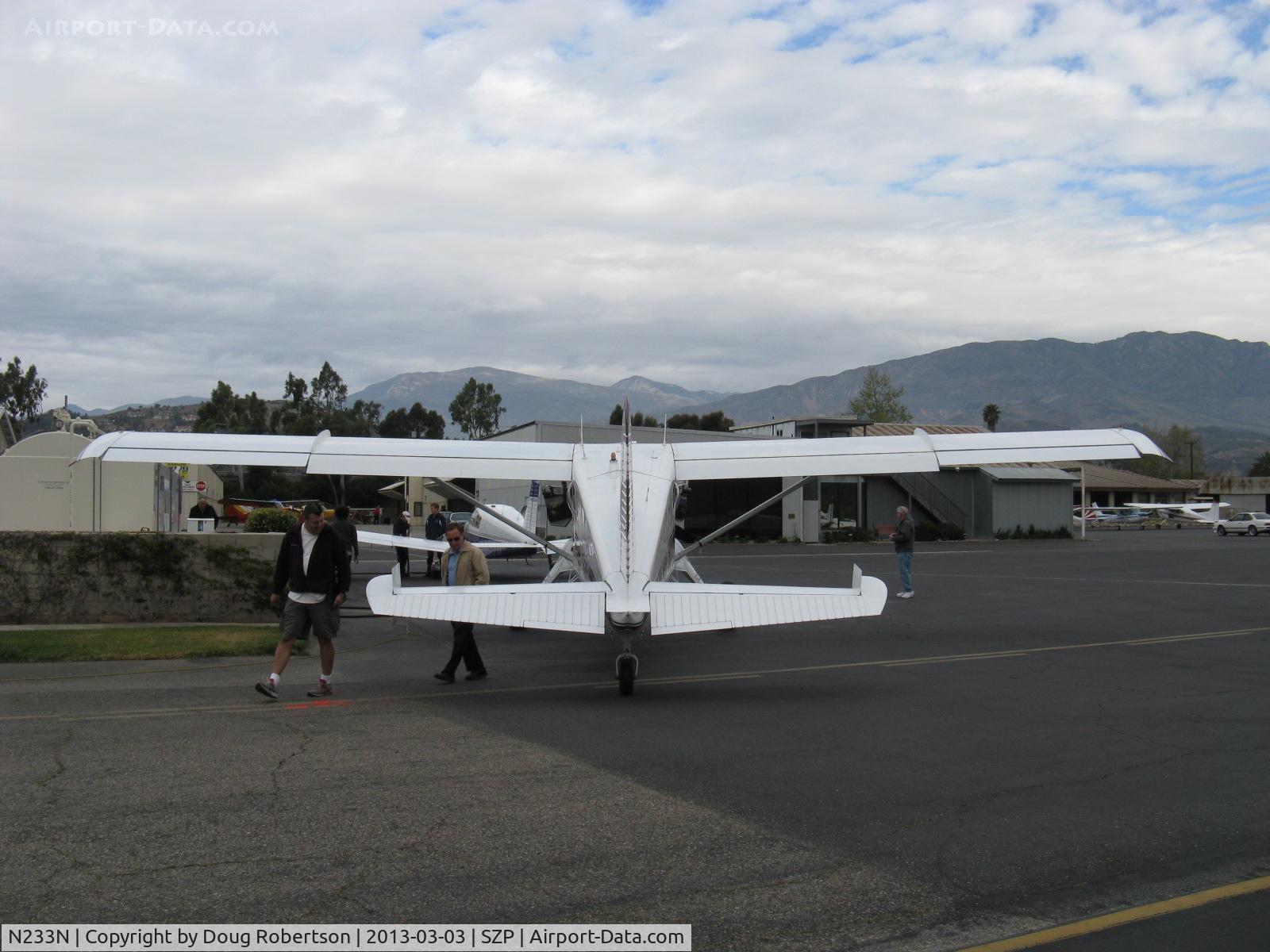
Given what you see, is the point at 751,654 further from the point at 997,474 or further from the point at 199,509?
the point at 997,474

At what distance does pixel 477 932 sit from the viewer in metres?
3.79

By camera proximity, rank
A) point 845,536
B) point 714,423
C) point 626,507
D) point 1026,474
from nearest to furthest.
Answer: point 626,507
point 845,536
point 1026,474
point 714,423

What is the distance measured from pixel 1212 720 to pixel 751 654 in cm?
514

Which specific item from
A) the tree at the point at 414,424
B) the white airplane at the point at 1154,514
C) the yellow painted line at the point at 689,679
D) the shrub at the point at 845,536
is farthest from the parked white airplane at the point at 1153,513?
the tree at the point at 414,424

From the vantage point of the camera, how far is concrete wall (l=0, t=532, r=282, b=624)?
13.1 metres

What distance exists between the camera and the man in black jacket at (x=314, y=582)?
8953 mm

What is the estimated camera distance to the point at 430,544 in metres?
20.0

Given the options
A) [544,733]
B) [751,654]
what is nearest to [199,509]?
[751,654]

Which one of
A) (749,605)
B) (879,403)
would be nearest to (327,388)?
(879,403)

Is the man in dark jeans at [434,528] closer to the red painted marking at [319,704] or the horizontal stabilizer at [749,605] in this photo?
the red painted marking at [319,704]

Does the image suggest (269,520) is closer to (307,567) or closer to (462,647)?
(462,647)

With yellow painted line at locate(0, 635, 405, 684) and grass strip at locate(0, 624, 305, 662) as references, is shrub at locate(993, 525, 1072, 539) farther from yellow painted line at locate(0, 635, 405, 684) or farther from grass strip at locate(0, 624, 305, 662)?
yellow painted line at locate(0, 635, 405, 684)

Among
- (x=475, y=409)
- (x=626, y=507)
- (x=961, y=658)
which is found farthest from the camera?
(x=475, y=409)

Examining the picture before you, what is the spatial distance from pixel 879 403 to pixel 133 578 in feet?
279
